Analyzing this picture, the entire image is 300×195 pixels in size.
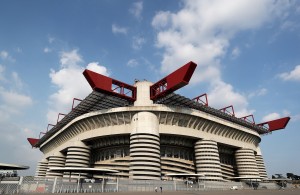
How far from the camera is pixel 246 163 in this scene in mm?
64375

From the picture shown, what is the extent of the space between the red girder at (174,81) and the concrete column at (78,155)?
20988 millimetres

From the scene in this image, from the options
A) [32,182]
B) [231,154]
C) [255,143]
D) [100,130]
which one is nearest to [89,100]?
[100,130]

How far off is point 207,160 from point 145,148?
607 inches

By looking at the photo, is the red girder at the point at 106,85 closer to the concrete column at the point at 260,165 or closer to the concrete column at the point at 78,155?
the concrete column at the point at 78,155

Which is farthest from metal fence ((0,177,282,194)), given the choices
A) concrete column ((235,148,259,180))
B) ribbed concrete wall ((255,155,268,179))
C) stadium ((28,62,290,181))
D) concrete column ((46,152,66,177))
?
ribbed concrete wall ((255,155,268,179))

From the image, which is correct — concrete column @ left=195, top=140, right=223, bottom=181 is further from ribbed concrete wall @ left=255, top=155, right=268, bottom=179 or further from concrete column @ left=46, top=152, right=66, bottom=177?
concrete column @ left=46, top=152, right=66, bottom=177

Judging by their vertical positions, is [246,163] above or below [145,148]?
below

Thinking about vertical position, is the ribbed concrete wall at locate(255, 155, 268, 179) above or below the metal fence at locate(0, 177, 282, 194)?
above

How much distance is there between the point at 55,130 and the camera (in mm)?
75125

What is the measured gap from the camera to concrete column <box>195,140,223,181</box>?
50.8 metres

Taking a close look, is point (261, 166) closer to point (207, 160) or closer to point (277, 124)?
point (277, 124)

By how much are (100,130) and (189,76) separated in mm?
24411

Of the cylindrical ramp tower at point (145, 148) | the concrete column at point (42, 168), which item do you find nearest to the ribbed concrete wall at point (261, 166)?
the cylindrical ramp tower at point (145, 148)

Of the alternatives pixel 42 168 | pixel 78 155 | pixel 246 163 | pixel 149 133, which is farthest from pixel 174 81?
pixel 42 168
